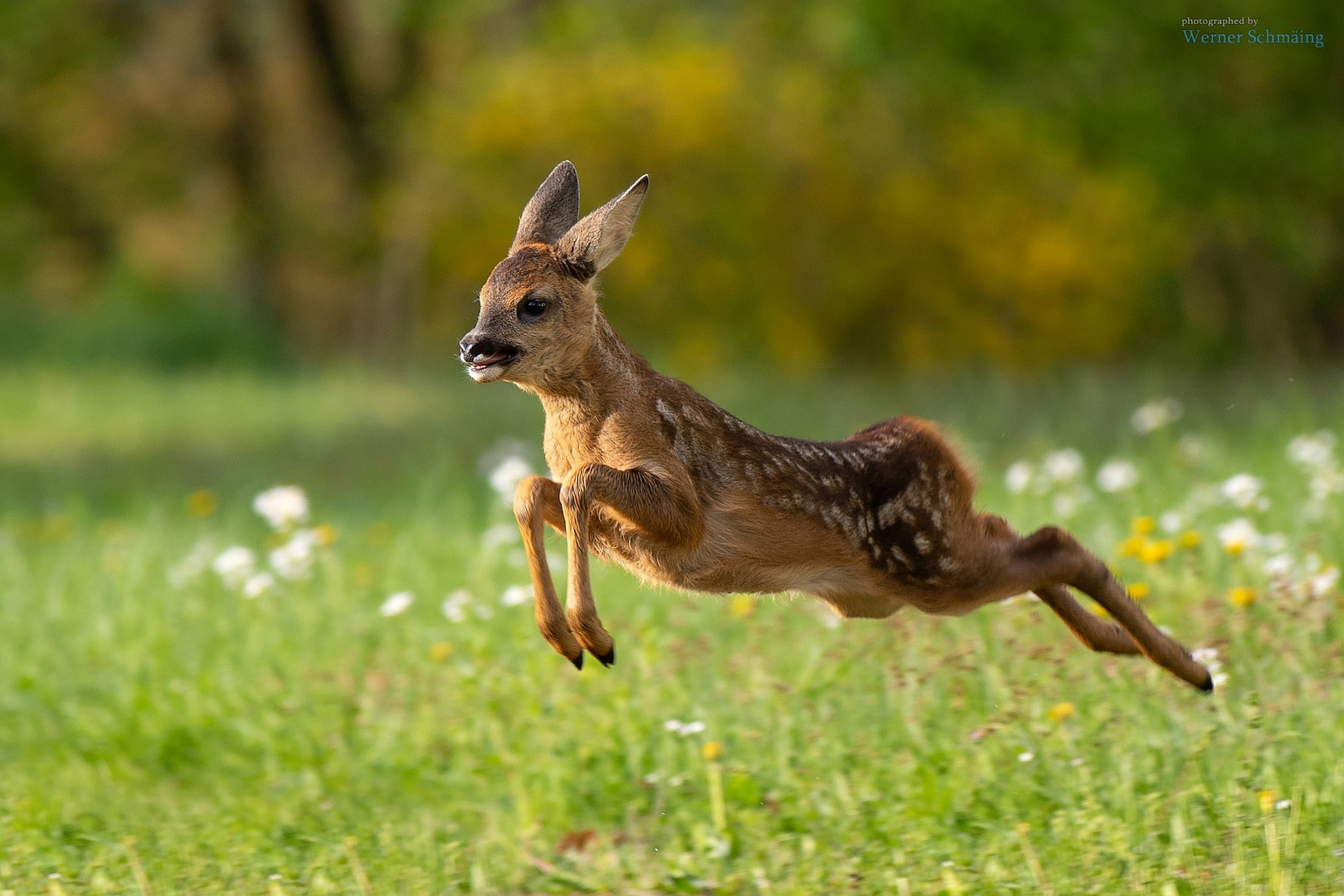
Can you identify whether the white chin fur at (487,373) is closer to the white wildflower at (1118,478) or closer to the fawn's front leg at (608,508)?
the fawn's front leg at (608,508)

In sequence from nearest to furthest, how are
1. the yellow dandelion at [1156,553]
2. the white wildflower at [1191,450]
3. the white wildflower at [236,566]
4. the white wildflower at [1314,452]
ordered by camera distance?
the yellow dandelion at [1156,553] < the white wildflower at [236,566] < the white wildflower at [1314,452] < the white wildflower at [1191,450]

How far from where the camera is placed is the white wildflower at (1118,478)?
7449 millimetres

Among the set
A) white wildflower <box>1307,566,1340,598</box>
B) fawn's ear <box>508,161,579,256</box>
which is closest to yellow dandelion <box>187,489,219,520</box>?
fawn's ear <box>508,161,579,256</box>

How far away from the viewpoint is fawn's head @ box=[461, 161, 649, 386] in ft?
12.0

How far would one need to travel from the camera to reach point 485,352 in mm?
3658

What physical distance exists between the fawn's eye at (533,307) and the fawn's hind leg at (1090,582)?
5.28ft

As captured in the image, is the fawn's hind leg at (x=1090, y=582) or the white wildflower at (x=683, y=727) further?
the white wildflower at (x=683, y=727)

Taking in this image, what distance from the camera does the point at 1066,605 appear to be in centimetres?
483

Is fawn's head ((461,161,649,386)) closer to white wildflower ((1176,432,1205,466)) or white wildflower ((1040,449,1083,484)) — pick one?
white wildflower ((1040,449,1083,484))

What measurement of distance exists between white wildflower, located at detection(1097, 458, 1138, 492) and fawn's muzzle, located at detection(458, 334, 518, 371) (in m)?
4.43

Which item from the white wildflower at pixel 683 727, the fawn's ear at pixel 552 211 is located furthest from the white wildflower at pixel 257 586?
the fawn's ear at pixel 552 211

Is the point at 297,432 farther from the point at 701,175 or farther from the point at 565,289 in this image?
the point at 565,289

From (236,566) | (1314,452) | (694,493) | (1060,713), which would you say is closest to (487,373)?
(694,493)

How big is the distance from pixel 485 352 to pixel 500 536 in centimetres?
366
